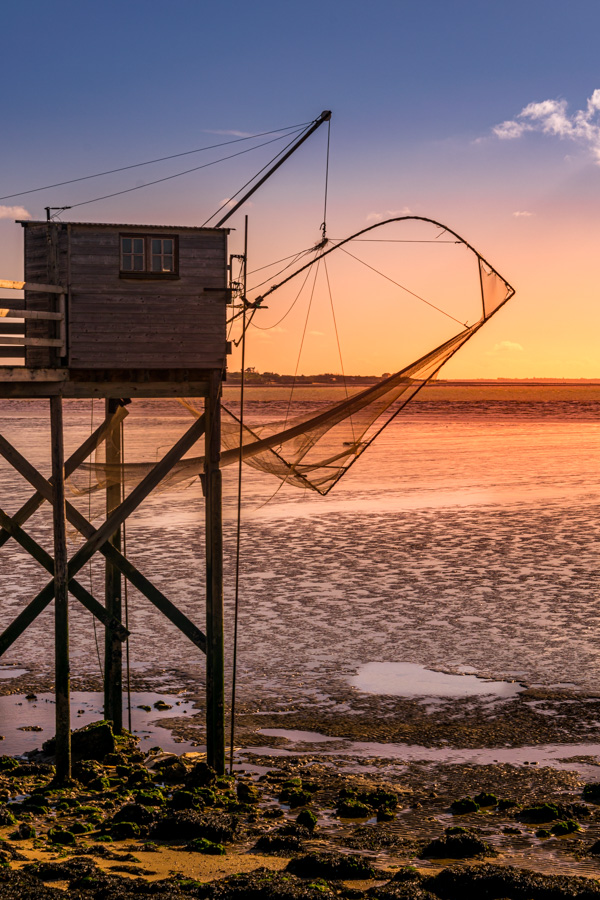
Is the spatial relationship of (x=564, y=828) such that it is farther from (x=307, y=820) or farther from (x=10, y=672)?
(x=10, y=672)

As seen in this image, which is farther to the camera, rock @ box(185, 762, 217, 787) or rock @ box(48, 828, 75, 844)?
rock @ box(185, 762, 217, 787)

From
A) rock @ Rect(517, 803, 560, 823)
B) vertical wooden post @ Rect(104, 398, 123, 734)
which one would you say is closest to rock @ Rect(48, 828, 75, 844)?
vertical wooden post @ Rect(104, 398, 123, 734)

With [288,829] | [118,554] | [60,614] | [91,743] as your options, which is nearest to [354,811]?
[288,829]

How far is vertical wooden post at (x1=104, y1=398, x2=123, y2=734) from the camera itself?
552 inches

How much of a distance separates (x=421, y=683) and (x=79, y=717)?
17.7ft

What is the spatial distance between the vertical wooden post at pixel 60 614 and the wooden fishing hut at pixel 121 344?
13mm

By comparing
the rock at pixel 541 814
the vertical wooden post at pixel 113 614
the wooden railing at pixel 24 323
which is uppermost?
the wooden railing at pixel 24 323

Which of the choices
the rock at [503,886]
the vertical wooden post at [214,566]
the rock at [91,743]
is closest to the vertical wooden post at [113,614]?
the rock at [91,743]

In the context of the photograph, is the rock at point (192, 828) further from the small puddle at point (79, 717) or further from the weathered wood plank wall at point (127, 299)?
the weathered wood plank wall at point (127, 299)

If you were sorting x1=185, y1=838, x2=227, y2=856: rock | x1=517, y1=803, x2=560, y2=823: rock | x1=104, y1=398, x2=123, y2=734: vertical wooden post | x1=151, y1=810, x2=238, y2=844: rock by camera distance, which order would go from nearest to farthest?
x1=185, y1=838, x2=227, y2=856: rock
x1=151, y1=810, x2=238, y2=844: rock
x1=517, y1=803, x2=560, y2=823: rock
x1=104, y1=398, x2=123, y2=734: vertical wooden post

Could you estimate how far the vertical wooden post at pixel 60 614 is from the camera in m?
11.9

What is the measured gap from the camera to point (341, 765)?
12766 mm

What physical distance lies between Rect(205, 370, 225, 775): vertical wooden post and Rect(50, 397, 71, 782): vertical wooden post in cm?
175

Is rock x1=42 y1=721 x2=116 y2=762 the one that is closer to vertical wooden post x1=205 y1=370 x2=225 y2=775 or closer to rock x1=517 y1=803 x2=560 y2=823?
vertical wooden post x1=205 y1=370 x2=225 y2=775
